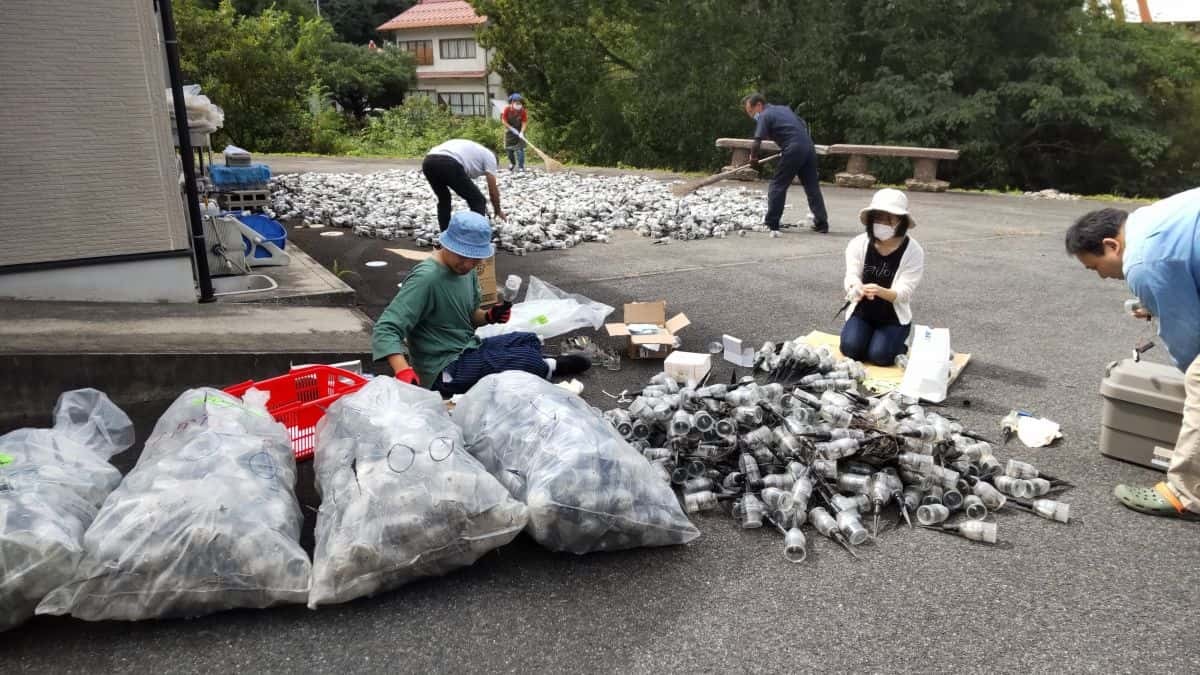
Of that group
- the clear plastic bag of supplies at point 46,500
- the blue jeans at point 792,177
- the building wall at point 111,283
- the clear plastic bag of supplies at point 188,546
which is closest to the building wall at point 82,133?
the building wall at point 111,283

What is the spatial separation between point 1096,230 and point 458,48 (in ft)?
138

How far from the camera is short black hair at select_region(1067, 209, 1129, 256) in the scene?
12.3ft

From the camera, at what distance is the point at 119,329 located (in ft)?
16.8

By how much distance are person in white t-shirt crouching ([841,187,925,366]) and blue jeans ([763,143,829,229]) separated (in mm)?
5254

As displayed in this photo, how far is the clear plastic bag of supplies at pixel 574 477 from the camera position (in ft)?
10.4

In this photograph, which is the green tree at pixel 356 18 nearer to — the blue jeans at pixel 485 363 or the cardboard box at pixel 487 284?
the cardboard box at pixel 487 284

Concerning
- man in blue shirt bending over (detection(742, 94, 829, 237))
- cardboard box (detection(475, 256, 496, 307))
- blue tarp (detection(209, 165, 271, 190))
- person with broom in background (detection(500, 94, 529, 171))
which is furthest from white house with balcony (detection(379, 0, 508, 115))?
cardboard box (detection(475, 256, 496, 307))

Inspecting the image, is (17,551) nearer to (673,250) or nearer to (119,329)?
(119,329)

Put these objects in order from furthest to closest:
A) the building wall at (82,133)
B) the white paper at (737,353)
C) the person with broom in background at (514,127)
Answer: the person with broom in background at (514,127) < the white paper at (737,353) < the building wall at (82,133)

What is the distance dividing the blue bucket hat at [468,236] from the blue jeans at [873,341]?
2669mm

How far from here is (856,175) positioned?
16438 mm

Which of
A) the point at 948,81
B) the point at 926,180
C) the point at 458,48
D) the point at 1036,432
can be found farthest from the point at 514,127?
the point at 458,48

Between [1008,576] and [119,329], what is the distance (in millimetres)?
5023

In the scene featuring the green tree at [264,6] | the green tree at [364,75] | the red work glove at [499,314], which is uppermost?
the green tree at [264,6]
